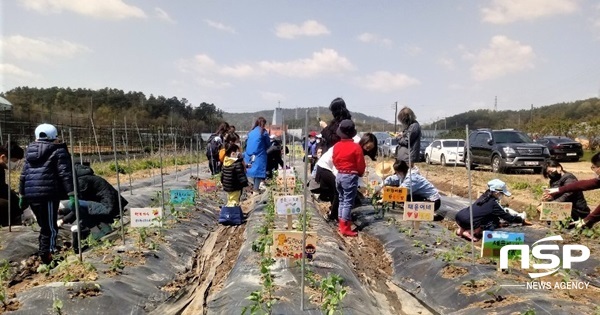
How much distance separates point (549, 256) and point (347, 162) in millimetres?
2426

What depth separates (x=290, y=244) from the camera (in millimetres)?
3672

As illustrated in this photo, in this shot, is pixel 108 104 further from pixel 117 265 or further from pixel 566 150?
pixel 117 265

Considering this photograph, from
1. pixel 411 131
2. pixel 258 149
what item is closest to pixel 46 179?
pixel 258 149

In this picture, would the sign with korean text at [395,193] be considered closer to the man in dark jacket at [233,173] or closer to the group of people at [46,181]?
the man in dark jacket at [233,173]

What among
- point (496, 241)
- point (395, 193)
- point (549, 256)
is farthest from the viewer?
point (395, 193)

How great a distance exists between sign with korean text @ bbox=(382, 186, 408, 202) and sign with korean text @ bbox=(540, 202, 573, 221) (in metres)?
1.64

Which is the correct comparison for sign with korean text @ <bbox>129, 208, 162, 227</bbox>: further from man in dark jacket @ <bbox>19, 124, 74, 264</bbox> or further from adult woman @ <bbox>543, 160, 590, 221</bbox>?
adult woman @ <bbox>543, 160, 590, 221</bbox>

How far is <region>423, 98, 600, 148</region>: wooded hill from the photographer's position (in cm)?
2528

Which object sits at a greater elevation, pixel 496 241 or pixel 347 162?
pixel 347 162

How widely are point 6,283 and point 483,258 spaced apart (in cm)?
443

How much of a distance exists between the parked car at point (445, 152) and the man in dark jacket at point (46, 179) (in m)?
15.9

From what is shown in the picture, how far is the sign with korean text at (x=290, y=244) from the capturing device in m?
3.66

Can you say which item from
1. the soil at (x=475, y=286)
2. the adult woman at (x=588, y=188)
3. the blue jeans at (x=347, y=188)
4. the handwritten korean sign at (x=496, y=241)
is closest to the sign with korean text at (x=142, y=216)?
the blue jeans at (x=347, y=188)

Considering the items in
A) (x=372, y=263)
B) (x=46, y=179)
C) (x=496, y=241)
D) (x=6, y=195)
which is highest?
(x=46, y=179)
